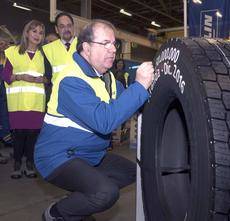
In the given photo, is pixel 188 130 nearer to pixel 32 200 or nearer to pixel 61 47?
pixel 32 200

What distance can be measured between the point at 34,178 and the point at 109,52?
7.82 feet

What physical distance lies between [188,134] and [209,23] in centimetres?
323

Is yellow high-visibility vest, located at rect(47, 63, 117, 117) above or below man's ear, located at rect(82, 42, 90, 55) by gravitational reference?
below

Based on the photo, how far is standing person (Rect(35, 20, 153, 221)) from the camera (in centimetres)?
200

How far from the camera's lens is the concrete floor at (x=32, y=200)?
2947 mm

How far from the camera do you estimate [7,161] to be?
5.31 meters

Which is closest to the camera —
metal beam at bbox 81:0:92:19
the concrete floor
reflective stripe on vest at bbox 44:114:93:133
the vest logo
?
reflective stripe on vest at bbox 44:114:93:133

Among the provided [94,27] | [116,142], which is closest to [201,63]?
[94,27]

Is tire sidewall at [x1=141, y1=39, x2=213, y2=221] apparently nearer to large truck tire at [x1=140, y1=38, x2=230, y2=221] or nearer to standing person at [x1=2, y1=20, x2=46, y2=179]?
large truck tire at [x1=140, y1=38, x2=230, y2=221]

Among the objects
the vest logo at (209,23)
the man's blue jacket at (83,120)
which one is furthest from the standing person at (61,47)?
the man's blue jacket at (83,120)

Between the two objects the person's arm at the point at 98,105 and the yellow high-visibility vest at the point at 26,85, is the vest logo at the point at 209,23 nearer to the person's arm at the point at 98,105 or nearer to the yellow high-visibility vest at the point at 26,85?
the yellow high-visibility vest at the point at 26,85

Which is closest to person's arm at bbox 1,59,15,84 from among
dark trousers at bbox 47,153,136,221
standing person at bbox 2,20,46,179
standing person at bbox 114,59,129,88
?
standing person at bbox 2,20,46,179

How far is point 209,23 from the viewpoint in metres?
4.66

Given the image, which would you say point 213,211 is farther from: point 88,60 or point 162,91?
point 88,60
